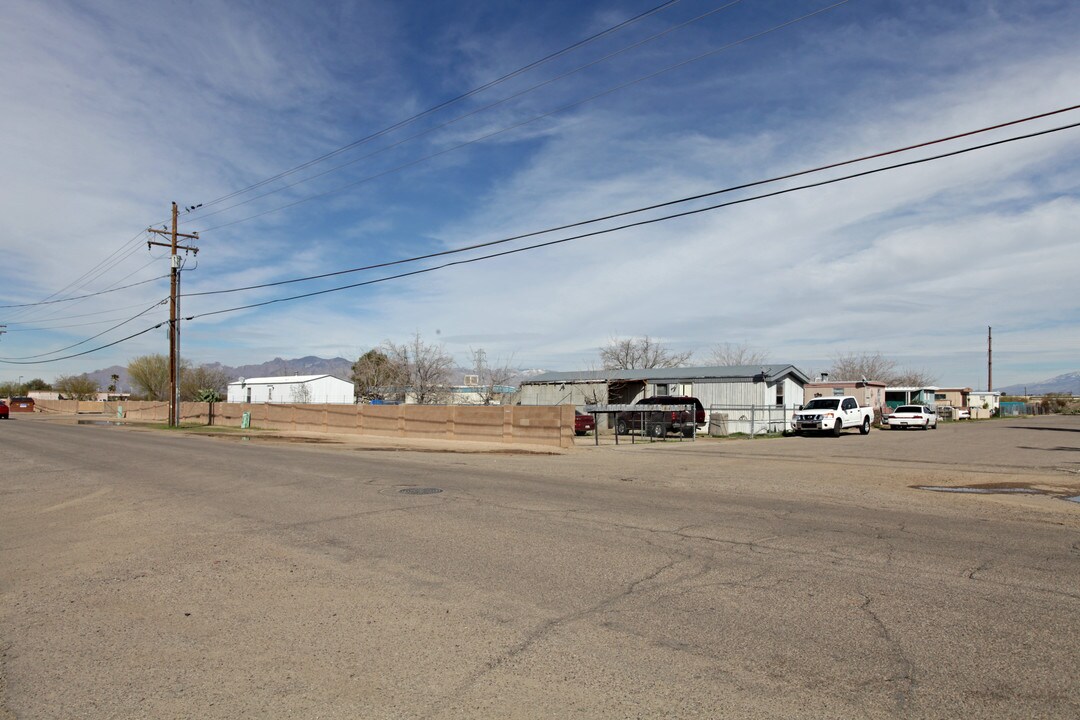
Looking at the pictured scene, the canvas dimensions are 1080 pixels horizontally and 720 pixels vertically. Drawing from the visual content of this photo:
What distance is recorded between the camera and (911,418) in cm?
3991

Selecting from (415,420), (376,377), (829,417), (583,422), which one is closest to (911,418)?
(829,417)

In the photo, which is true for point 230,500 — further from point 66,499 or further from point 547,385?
point 547,385

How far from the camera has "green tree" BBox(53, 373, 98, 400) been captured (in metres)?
109

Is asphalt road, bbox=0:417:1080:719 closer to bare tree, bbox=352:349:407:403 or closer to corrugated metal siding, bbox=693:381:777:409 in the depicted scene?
corrugated metal siding, bbox=693:381:777:409

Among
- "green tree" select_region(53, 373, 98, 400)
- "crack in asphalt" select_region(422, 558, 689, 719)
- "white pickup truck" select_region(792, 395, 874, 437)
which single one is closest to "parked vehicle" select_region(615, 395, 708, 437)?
"white pickup truck" select_region(792, 395, 874, 437)

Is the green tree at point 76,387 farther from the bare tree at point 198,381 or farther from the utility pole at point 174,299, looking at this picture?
the utility pole at point 174,299

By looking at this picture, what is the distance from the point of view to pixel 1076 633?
500 cm

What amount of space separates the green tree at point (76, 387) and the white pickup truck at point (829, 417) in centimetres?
11046

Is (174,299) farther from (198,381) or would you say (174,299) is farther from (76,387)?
(76,387)

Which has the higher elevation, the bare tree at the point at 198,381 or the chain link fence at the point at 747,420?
the bare tree at the point at 198,381

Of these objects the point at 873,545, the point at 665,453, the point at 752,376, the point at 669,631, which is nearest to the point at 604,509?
the point at 873,545

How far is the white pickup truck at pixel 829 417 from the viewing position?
31.1m

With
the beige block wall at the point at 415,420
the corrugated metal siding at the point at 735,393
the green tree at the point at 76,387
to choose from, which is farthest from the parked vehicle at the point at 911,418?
the green tree at the point at 76,387

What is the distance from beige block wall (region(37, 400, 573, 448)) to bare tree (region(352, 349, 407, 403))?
15.7m
